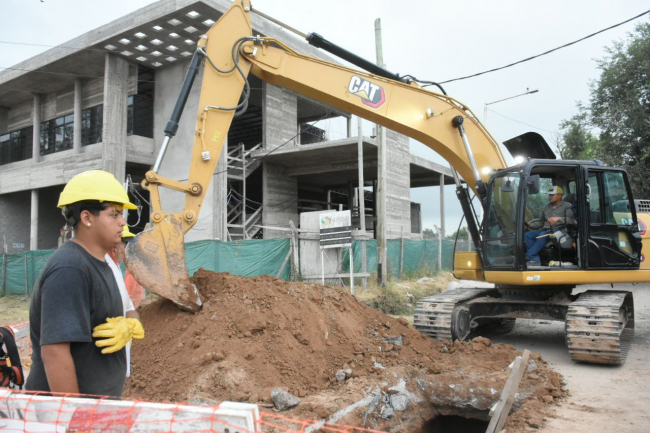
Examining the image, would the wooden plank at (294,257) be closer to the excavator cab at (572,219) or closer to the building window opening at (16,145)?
the excavator cab at (572,219)

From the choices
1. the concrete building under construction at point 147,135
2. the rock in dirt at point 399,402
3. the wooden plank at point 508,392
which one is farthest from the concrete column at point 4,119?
the wooden plank at point 508,392

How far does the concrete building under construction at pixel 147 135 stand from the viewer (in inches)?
646

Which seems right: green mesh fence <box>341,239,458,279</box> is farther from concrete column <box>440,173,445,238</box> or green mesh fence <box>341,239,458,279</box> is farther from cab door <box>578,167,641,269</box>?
cab door <box>578,167,641,269</box>

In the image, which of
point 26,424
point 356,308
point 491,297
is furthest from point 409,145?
point 26,424

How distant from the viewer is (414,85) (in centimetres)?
781

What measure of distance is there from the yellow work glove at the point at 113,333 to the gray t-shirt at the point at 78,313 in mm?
38

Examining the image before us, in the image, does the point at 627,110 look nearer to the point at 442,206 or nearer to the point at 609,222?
the point at 442,206

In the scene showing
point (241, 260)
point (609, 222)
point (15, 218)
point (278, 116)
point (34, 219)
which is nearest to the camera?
point (609, 222)

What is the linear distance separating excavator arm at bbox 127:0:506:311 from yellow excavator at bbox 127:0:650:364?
16 mm

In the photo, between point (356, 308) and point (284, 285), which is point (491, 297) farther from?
point (284, 285)

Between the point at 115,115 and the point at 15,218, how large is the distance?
1051 cm

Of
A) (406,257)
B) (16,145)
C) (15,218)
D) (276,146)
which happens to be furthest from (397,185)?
(16,145)

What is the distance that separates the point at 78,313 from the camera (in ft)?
6.71

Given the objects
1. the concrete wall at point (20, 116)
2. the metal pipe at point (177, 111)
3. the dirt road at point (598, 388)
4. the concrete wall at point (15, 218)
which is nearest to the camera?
the dirt road at point (598, 388)
